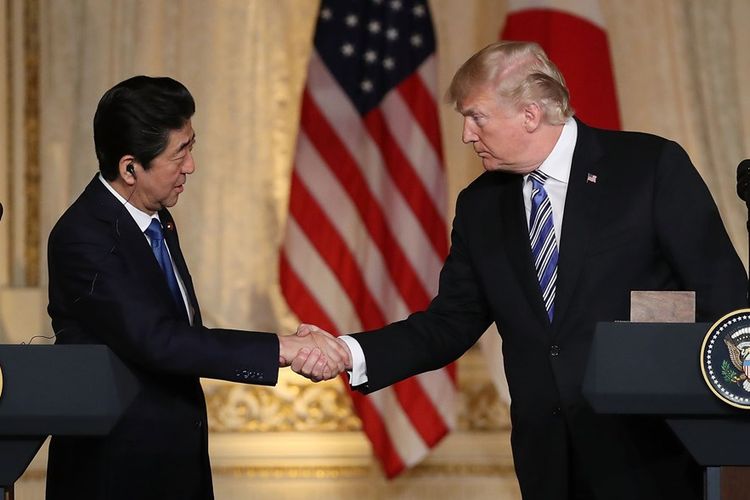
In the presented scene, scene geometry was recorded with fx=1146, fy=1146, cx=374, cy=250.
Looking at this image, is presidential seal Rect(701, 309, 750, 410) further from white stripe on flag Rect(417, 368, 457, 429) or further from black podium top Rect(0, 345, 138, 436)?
white stripe on flag Rect(417, 368, 457, 429)

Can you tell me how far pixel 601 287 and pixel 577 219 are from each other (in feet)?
0.58

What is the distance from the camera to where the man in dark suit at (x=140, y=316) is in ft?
8.91

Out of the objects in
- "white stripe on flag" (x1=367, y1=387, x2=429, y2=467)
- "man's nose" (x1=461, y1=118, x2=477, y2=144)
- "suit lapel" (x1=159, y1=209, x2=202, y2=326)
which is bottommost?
"white stripe on flag" (x1=367, y1=387, x2=429, y2=467)

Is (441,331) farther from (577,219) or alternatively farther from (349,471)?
(349,471)

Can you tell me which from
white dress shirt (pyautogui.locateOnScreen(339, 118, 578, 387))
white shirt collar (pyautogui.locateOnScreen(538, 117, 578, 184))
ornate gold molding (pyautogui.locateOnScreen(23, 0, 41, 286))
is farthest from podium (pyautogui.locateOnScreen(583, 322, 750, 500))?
ornate gold molding (pyautogui.locateOnScreen(23, 0, 41, 286))

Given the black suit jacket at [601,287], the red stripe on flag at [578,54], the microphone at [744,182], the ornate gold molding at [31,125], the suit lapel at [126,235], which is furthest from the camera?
the ornate gold molding at [31,125]

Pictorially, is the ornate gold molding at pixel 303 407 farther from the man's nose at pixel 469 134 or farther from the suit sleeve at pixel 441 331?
the man's nose at pixel 469 134

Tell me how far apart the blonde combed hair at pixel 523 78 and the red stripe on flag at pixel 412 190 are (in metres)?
1.92

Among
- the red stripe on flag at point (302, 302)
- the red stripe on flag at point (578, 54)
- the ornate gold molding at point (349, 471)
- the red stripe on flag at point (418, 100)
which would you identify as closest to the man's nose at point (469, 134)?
the red stripe on flag at point (578, 54)

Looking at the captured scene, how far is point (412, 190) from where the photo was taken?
488cm

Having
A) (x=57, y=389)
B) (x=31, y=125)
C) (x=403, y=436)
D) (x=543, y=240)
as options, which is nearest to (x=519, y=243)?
(x=543, y=240)

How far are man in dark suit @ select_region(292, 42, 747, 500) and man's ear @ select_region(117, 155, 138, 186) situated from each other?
85 centimetres

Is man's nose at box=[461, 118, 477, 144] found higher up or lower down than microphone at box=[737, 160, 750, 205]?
higher up

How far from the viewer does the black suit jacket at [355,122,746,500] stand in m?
2.68
